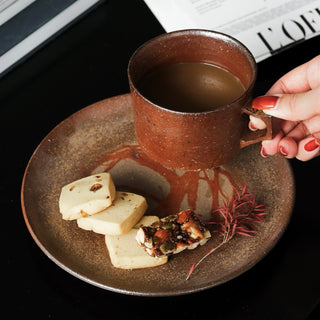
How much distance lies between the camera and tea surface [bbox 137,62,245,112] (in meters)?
0.99

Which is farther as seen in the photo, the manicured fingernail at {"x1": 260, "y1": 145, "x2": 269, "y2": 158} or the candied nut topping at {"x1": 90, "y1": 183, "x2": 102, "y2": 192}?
the manicured fingernail at {"x1": 260, "y1": 145, "x2": 269, "y2": 158}

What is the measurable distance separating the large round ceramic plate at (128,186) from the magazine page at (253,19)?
1.27 ft

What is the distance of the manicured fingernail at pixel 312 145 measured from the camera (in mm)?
1102

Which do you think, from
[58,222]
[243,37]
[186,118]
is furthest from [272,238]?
[243,37]

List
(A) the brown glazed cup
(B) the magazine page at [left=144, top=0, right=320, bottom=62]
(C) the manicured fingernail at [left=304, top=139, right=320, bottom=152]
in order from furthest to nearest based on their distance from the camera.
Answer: (B) the magazine page at [left=144, top=0, right=320, bottom=62] < (C) the manicured fingernail at [left=304, top=139, right=320, bottom=152] < (A) the brown glazed cup

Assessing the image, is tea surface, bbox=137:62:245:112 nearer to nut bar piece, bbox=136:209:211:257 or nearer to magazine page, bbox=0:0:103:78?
nut bar piece, bbox=136:209:211:257

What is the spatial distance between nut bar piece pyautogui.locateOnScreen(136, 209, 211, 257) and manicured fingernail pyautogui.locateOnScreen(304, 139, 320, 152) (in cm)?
35

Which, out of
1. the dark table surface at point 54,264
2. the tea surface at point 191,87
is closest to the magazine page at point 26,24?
the dark table surface at point 54,264

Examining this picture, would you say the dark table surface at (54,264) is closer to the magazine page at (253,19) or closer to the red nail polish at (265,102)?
the magazine page at (253,19)

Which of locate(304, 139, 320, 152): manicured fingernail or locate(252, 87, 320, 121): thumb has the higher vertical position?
locate(252, 87, 320, 121): thumb

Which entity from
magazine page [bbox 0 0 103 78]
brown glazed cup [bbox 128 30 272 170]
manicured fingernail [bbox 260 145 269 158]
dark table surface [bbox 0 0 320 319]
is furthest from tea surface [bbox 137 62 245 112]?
magazine page [bbox 0 0 103 78]

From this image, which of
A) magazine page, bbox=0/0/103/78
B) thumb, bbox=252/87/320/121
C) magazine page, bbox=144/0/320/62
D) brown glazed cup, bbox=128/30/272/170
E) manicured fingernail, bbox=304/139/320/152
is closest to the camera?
brown glazed cup, bbox=128/30/272/170

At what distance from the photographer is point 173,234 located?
91 centimetres

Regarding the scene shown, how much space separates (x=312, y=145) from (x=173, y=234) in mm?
420
